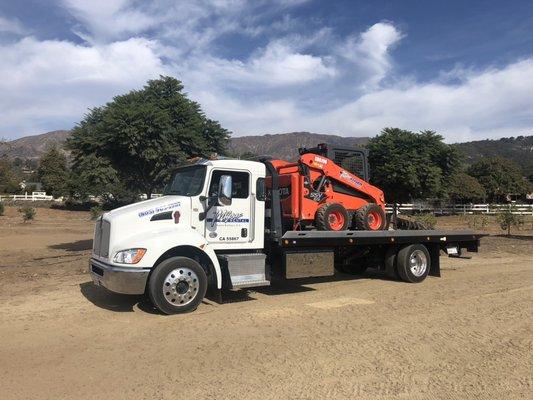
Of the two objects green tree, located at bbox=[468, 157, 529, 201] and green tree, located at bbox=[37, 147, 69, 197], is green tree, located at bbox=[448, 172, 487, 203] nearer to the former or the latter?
green tree, located at bbox=[468, 157, 529, 201]

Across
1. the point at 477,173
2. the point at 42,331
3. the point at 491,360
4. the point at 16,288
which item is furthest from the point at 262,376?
the point at 477,173

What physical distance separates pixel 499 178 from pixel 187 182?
7740 cm

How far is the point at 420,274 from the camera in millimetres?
11273

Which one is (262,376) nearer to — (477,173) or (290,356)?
(290,356)

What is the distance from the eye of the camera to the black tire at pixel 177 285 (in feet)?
25.1

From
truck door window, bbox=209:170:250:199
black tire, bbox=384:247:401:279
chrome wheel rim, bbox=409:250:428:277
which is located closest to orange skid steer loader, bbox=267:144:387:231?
black tire, bbox=384:247:401:279

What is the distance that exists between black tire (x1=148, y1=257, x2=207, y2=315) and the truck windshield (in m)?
1.32

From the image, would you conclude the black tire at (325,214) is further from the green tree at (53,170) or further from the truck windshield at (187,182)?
the green tree at (53,170)

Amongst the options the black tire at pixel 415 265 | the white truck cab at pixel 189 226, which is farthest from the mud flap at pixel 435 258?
the white truck cab at pixel 189 226

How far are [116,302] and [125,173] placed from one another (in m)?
8.11

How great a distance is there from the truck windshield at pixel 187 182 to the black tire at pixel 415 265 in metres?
5.11

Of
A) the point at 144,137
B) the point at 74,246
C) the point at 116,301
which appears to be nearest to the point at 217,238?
the point at 116,301

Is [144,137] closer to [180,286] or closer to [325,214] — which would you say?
[325,214]

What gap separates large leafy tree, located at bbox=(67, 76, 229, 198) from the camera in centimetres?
1498
